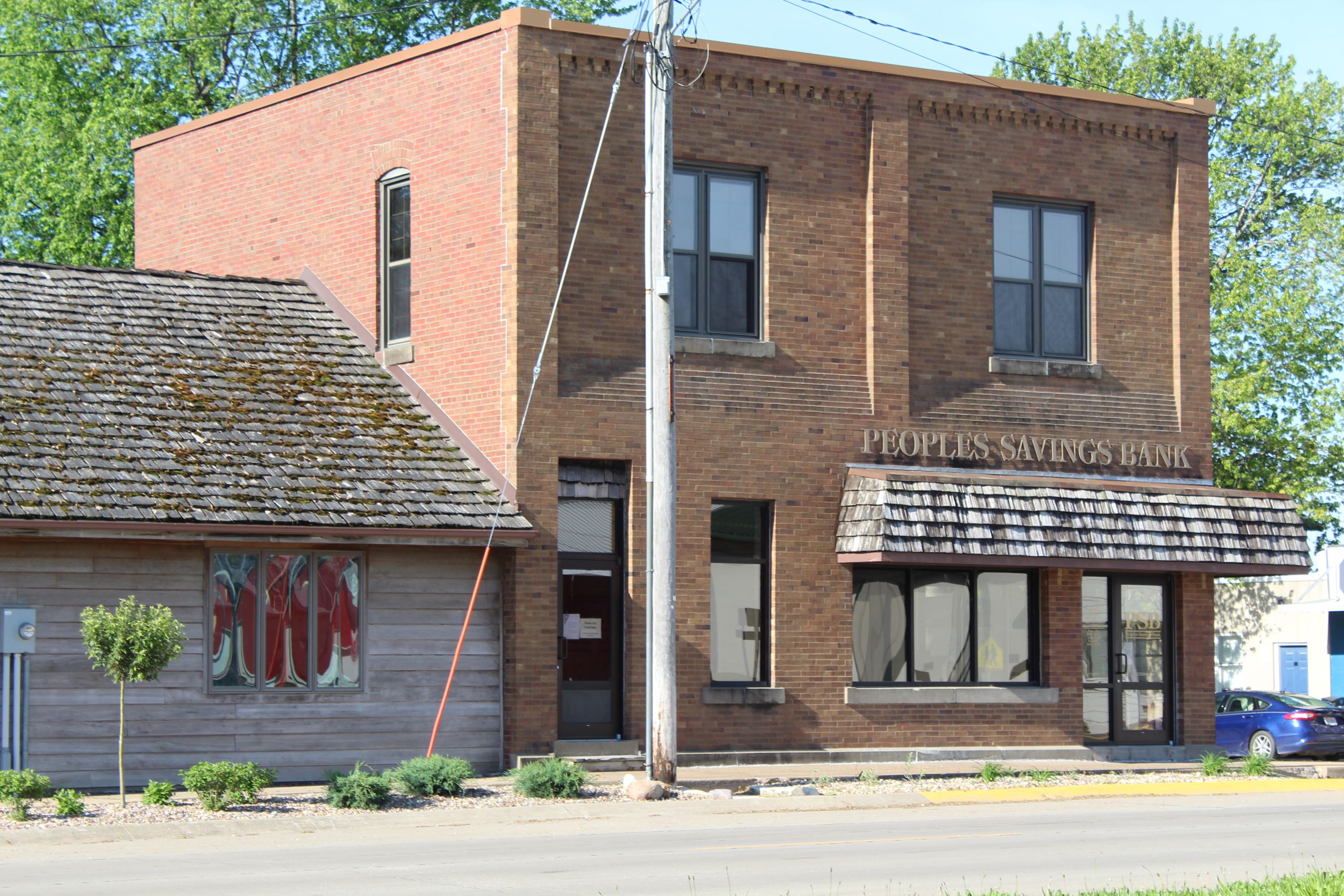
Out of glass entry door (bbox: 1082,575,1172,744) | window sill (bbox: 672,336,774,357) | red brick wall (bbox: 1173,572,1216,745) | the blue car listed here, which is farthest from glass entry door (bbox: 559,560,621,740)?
the blue car

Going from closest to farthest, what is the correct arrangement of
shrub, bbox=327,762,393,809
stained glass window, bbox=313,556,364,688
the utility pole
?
shrub, bbox=327,762,393,809 < the utility pole < stained glass window, bbox=313,556,364,688

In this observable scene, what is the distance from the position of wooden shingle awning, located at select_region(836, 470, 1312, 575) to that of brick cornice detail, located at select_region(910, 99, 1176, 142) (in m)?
4.70

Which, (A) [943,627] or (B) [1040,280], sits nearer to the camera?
(A) [943,627]

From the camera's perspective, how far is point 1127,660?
23.5 meters

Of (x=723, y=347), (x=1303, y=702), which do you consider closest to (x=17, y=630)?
(x=723, y=347)

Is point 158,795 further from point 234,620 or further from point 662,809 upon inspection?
point 662,809

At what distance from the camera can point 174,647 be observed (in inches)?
638

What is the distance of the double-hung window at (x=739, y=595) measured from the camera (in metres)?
21.2

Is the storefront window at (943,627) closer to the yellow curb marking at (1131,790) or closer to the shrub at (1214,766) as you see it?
the shrub at (1214,766)

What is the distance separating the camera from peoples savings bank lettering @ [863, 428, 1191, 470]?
2208 cm

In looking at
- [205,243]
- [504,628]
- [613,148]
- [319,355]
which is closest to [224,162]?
[205,243]

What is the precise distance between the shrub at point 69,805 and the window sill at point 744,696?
7.61 metres

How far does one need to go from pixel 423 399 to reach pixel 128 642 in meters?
6.31

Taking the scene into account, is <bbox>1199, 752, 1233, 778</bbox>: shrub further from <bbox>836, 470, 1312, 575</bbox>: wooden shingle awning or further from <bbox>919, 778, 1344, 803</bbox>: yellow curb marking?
<bbox>836, 470, 1312, 575</bbox>: wooden shingle awning
